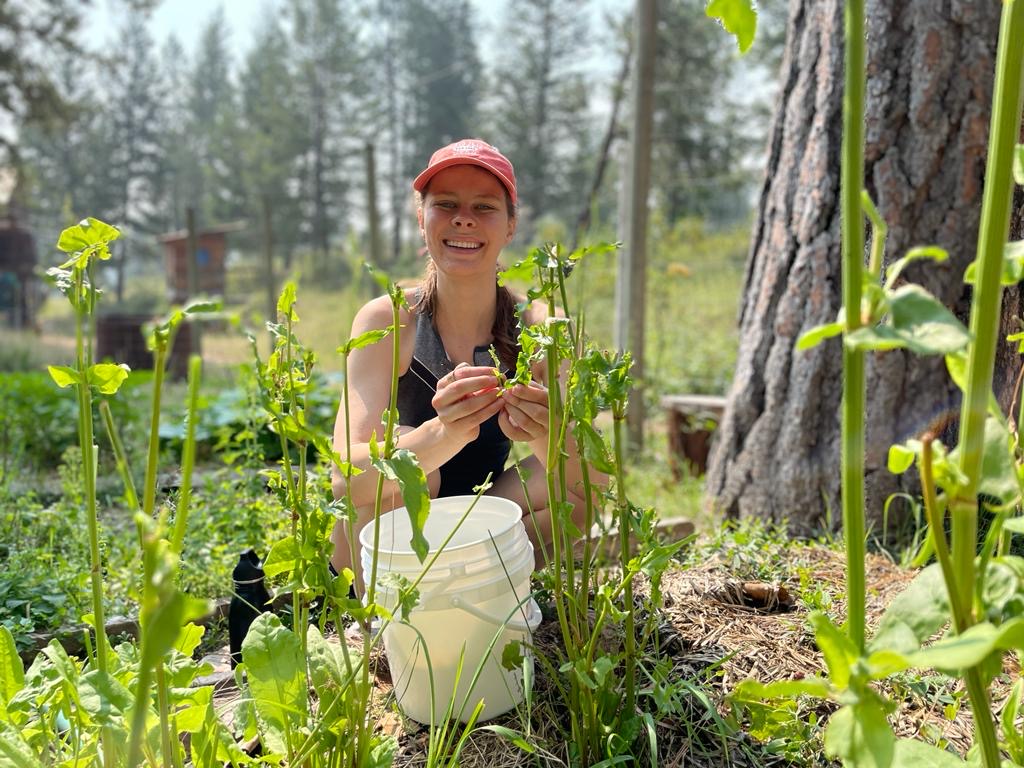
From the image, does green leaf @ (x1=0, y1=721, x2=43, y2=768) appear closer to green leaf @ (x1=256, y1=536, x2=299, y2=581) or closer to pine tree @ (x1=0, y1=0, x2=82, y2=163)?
green leaf @ (x1=256, y1=536, x2=299, y2=581)

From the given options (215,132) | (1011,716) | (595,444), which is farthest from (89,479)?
(215,132)

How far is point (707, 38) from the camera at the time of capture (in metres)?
24.0

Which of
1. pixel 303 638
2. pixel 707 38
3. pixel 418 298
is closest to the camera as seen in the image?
pixel 303 638

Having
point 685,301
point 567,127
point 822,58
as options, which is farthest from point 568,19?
point 822,58

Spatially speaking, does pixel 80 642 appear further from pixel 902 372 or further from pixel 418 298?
pixel 902 372

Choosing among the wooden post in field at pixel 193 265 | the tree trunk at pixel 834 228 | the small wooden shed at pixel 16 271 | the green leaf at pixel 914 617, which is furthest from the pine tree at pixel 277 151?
the green leaf at pixel 914 617

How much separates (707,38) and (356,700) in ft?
86.6

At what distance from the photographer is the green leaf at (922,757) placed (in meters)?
0.71

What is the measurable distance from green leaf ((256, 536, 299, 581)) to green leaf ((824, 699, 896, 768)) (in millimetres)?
660

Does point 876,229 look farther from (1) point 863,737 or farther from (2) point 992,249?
(1) point 863,737

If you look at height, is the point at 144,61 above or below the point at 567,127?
above

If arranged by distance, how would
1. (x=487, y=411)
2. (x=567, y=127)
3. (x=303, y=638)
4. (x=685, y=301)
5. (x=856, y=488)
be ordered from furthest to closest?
(x=567, y=127), (x=685, y=301), (x=487, y=411), (x=303, y=638), (x=856, y=488)

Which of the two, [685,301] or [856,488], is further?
[685,301]

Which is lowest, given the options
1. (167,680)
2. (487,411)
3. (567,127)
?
(167,680)
